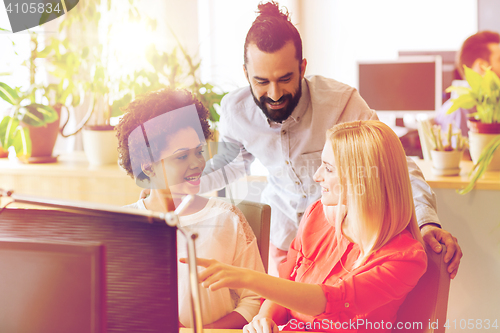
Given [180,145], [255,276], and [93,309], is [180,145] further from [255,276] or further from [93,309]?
[93,309]

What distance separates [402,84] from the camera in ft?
10.0

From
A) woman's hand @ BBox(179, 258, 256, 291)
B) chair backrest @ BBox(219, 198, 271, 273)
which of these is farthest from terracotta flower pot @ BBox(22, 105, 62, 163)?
woman's hand @ BBox(179, 258, 256, 291)

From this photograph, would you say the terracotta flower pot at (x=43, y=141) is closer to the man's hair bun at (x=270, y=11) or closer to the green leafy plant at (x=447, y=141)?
the man's hair bun at (x=270, y=11)

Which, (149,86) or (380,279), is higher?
(149,86)

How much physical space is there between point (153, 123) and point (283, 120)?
21.3 inches

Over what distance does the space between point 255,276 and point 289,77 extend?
680 mm

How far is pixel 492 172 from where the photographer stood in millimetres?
1674

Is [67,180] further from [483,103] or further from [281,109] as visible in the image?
[483,103]

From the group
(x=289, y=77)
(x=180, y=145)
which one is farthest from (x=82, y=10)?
(x=180, y=145)

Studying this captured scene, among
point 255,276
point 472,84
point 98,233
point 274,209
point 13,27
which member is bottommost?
point 274,209

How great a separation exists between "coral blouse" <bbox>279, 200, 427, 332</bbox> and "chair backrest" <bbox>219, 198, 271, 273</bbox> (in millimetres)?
108

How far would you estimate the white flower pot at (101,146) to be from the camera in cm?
164

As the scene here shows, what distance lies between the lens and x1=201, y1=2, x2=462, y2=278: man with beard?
1147 millimetres

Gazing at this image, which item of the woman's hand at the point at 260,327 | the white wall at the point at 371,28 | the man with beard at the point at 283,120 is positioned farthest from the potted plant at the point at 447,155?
the white wall at the point at 371,28
